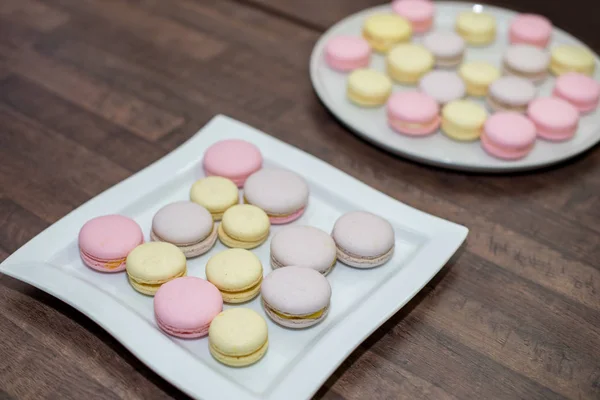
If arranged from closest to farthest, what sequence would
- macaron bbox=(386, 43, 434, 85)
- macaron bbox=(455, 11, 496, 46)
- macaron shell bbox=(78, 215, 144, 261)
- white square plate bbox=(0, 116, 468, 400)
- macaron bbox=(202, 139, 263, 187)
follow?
white square plate bbox=(0, 116, 468, 400) < macaron shell bbox=(78, 215, 144, 261) < macaron bbox=(202, 139, 263, 187) < macaron bbox=(386, 43, 434, 85) < macaron bbox=(455, 11, 496, 46)

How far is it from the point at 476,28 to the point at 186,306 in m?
0.84

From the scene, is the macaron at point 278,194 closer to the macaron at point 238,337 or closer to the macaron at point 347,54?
the macaron at point 238,337

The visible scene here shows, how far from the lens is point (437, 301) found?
0.98m

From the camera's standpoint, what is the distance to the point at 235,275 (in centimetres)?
91

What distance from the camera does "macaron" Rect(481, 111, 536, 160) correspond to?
44.9 inches

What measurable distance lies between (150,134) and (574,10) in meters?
0.97

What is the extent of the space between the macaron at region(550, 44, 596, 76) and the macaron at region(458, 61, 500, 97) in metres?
0.12

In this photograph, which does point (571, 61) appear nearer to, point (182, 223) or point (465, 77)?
point (465, 77)

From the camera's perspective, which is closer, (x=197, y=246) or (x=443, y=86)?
Answer: (x=197, y=246)

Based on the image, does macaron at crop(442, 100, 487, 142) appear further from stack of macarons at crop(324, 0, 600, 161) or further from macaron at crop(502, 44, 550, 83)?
macaron at crop(502, 44, 550, 83)

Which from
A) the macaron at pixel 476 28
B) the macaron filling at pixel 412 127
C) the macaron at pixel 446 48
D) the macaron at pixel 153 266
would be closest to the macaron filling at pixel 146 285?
the macaron at pixel 153 266

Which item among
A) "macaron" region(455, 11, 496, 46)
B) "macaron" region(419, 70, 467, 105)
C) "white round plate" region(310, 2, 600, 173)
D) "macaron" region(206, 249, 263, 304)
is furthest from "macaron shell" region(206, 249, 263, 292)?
"macaron" region(455, 11, 496, 46)

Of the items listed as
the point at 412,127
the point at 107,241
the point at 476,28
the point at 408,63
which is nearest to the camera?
the point at 107,241

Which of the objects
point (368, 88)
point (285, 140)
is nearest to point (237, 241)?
point (285, 140)
